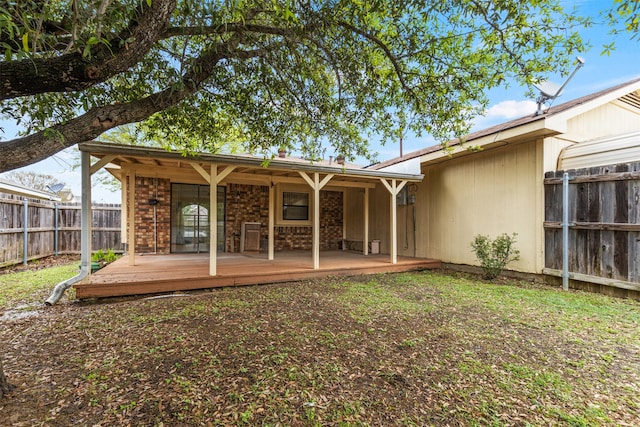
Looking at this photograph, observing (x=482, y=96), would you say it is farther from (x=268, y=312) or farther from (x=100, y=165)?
(x=100, y=165)

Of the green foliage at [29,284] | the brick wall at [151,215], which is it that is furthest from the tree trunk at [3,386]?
the brick wall at [151,215]

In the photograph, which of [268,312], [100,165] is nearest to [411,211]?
[268,312]

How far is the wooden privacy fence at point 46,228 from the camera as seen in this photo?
297 inches

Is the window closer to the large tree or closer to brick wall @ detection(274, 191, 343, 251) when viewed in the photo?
brick wall @ detection(274, 191, 343, 251)

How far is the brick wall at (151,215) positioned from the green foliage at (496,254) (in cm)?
853

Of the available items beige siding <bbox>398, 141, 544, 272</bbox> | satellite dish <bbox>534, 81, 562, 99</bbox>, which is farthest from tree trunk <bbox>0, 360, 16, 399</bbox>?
satellite dish <bbox>534, 81, 562, 99</bbox>

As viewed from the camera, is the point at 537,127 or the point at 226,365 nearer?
the point at 226,365

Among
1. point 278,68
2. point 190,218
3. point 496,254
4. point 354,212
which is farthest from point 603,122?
point 190,218

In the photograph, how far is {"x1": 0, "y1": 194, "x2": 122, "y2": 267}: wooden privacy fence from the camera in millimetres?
7543

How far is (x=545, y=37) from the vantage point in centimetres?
363

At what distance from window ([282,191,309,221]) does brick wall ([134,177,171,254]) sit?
3.70 metres

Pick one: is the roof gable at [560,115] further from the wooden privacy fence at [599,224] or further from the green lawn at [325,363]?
the green lawn at [325,363]

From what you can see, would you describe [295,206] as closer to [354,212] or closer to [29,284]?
[354,212]

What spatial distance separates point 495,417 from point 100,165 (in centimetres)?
619
